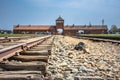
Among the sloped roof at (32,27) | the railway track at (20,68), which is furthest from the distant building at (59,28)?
the railway track at (20,68)

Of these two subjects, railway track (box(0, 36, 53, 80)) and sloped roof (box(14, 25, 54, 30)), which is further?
sloped roof (box(14, 25, 54, 30))

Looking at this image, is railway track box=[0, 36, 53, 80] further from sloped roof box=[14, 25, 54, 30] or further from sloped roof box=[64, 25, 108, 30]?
sloped roof box=[14, 25, 54, 30]

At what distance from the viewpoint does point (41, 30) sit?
3912 inches

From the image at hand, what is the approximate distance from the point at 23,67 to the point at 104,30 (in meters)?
97.2

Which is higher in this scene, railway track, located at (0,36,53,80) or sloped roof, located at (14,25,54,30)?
sloped roof, located at (14,25,54,30)

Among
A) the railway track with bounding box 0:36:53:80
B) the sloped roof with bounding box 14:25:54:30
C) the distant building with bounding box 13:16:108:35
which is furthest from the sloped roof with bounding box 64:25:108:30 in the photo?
the railway track with bounding box 0:36:53:80

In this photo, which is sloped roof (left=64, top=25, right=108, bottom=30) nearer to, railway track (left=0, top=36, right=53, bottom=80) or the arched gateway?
the arched gateway

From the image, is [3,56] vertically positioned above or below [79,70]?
above

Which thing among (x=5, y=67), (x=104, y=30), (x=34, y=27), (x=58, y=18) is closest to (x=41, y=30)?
(x=34, y=27)

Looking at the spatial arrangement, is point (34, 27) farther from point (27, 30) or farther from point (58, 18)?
point (58, 18)

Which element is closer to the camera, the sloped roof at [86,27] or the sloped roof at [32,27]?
the sloped roof at [32,27]

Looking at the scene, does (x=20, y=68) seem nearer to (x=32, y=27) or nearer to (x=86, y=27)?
(x=32, y=27)

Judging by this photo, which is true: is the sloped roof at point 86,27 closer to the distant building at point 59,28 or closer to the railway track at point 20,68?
the distant building at point 59,28

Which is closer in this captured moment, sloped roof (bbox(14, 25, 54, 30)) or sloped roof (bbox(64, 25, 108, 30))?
sloped roof (bbox(14, 25, 54, 30))
